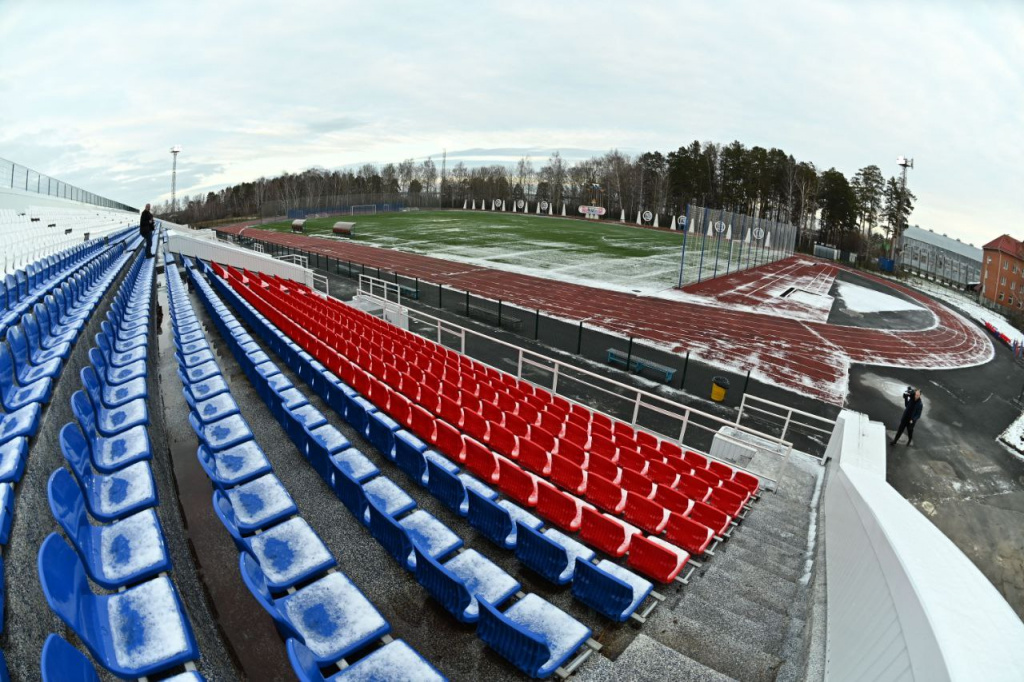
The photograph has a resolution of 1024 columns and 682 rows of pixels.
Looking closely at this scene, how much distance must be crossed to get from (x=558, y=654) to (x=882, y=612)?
7.66ft

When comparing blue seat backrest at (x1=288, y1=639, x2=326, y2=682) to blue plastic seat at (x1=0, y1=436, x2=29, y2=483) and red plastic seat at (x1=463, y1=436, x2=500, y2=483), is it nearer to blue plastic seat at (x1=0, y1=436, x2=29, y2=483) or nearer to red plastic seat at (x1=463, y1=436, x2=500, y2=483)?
blue plastic seat at (x1=0, y1=436, x2=29, y2=483)

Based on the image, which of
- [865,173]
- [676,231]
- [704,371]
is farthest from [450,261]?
[865,173]

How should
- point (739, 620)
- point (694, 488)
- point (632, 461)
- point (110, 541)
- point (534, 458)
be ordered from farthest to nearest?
point (632, 461) < point (534, 458) < point (694, 488) < point (739, 620) < point (110, 541)

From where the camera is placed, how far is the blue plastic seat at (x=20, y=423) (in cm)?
450

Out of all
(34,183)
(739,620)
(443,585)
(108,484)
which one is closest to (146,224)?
(34,183)

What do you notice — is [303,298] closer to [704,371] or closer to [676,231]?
[704,371]

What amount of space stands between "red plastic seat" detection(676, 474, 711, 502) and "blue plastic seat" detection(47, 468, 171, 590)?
627 cm

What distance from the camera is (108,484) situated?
15.3 ft

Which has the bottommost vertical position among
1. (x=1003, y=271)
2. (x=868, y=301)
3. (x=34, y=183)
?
(x=868, y=301)

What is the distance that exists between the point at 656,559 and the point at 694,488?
7.59 ft

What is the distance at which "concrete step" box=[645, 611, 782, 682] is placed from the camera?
437 cm

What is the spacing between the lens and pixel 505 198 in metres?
133

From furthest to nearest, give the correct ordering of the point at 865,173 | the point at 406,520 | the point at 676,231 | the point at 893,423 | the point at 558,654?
the point at 865,173
the point at 676,231
the point at 893,423
the point at 406,520
the point at 558,654

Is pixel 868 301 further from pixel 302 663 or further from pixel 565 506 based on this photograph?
pixel 302 663
